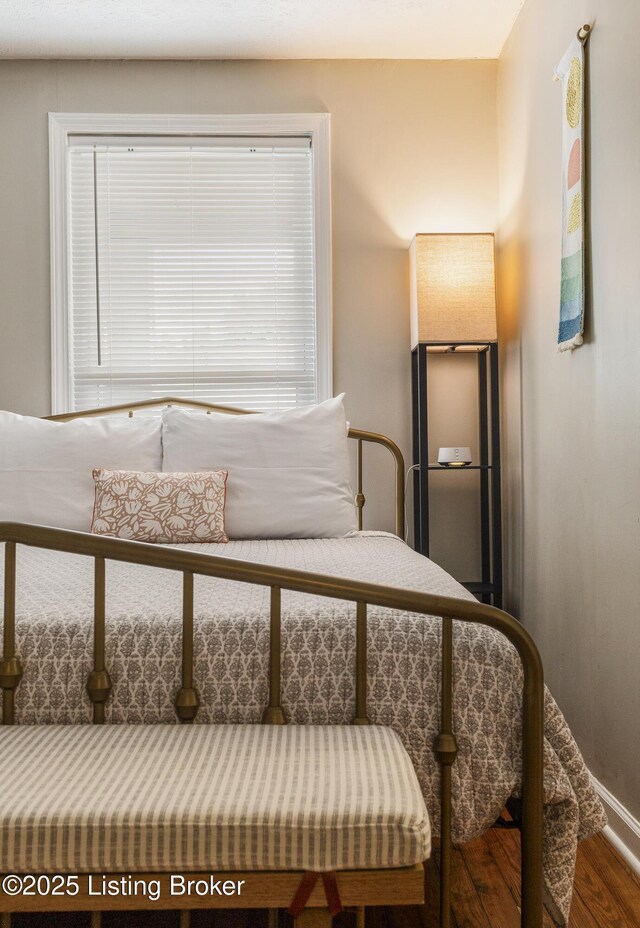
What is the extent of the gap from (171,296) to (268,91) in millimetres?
891

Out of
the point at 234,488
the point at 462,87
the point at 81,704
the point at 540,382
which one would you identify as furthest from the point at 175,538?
the point at 462,87

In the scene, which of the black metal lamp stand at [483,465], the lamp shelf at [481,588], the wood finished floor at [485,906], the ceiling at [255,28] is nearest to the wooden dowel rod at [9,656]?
the wood finished floor at [485,906]

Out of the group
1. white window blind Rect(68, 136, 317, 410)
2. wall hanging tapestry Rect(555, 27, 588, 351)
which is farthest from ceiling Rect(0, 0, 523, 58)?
wall hanging tapestry Rect(555, 27, 588, 351)

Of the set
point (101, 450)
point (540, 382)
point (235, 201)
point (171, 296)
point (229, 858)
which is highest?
point (235, 201)

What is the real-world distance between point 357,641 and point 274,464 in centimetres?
127

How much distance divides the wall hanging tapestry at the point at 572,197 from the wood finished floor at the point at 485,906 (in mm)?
1309

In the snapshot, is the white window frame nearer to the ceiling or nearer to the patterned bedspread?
the ceiling

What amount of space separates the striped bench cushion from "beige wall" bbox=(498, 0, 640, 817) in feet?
3.51

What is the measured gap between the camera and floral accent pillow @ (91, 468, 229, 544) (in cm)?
234

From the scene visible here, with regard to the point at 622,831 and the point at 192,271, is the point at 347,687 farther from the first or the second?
the point at 192,271

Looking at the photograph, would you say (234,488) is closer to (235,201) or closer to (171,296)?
(171,296)

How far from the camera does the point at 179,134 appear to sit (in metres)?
3.14

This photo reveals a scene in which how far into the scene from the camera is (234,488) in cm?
247

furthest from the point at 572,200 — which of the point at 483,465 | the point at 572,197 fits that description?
the point at 483,465
